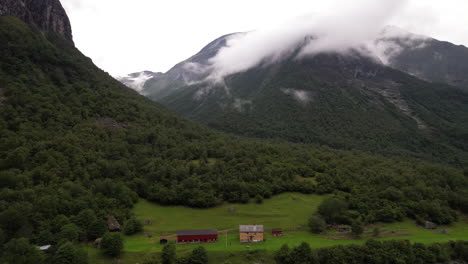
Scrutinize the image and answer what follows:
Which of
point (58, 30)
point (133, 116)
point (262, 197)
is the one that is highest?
point (58, 30)

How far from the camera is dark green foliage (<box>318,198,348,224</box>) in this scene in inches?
2544

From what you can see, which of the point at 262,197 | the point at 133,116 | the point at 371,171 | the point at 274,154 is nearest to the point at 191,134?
the point at 133,116

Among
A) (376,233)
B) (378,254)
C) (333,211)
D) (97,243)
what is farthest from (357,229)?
(97,243)

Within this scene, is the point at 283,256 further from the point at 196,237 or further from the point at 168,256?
the point at 168,256

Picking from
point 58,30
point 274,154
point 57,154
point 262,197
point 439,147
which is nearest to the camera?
point 57,154

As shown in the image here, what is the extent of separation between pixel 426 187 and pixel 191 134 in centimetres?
8081

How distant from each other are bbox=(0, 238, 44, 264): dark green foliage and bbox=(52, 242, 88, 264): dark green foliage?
219 centimetres

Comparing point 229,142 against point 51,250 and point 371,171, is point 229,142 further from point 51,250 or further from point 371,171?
point 51,250

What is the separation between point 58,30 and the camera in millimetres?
141750

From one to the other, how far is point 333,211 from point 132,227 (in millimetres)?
44433

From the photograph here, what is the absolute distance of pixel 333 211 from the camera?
212ft

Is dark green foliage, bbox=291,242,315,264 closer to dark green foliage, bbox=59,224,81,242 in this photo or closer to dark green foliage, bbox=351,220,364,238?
dark green foliage, bbox=351,220,364,238

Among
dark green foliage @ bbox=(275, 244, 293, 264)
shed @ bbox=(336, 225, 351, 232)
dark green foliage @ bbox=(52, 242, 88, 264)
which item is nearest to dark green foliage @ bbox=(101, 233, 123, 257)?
dark green foliage @ bbox=(52, 242, 88, 264)

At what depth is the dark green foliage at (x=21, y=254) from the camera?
38.1m
